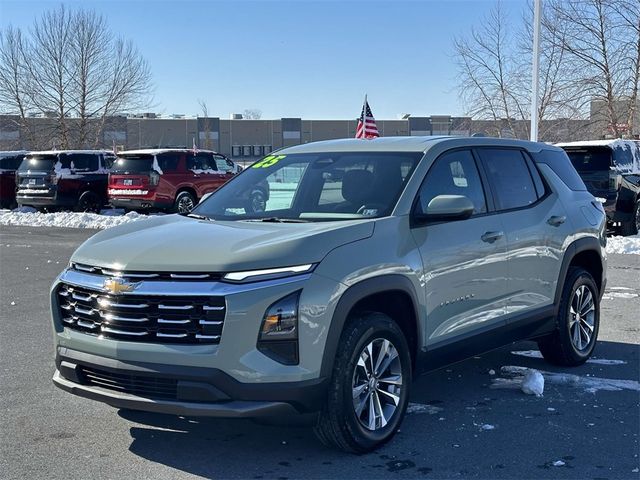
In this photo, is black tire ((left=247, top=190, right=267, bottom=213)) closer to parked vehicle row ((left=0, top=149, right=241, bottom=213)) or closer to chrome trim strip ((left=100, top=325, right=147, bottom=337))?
chrome trim strip ((left=100, top=325, right=147, bottom=337))

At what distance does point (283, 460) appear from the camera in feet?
14.3

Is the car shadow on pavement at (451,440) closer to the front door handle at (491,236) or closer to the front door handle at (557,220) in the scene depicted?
the front door handle at (491,236)

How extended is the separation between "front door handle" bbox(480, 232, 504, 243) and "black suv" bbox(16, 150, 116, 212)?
18.5 meters

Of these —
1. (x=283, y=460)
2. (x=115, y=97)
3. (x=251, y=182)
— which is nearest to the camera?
(x=283, y=460)

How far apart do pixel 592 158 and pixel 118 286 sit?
12.9 m

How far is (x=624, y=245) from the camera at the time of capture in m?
13.9

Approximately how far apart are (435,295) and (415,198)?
65 centimetres

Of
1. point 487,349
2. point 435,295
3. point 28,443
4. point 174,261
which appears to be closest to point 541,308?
point 487,349

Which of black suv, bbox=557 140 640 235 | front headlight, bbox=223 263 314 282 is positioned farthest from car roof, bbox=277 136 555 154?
black suv, bbox=557 140 640 235

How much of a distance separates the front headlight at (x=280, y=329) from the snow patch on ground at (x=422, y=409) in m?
1.56

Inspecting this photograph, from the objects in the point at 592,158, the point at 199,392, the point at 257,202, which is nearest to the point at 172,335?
the point at 199,392

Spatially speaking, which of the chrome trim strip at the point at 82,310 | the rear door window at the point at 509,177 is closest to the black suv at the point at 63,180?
the rear door window at the point at 509,177

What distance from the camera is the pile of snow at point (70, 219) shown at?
1998 cm

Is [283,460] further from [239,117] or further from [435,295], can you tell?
[239,117]
